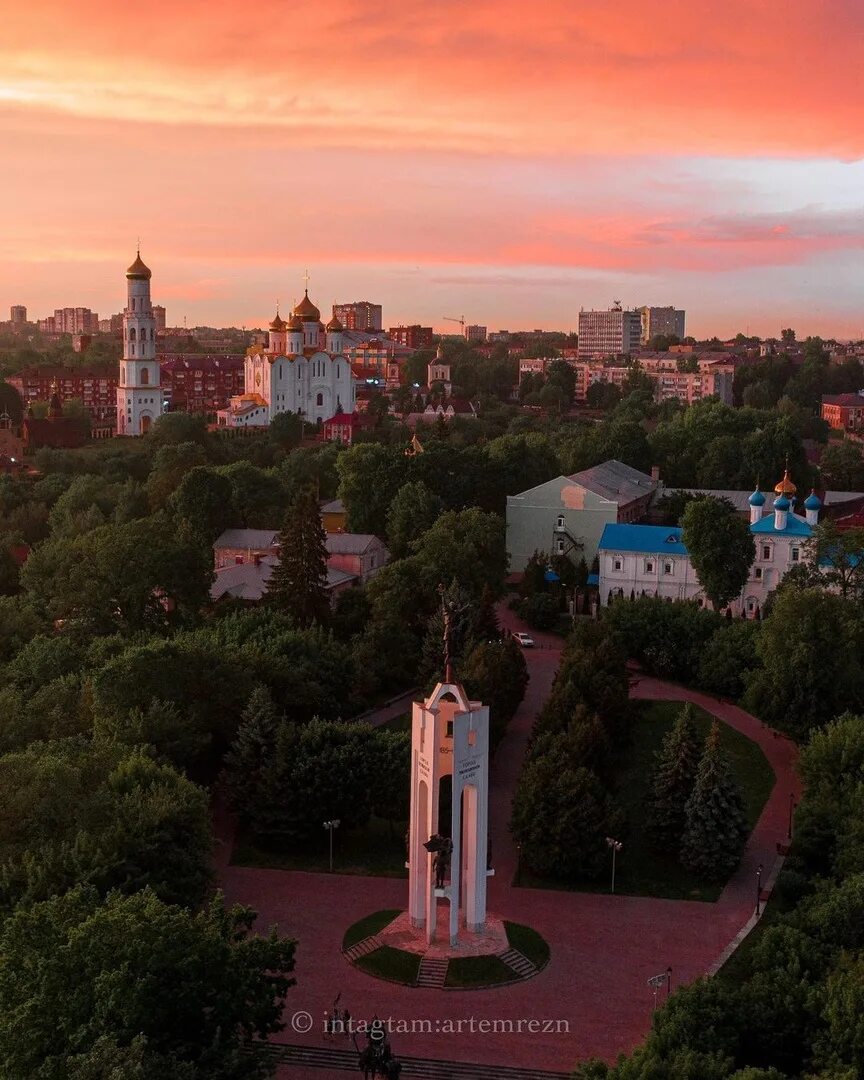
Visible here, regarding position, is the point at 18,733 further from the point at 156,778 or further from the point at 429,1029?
the point at 429,1029

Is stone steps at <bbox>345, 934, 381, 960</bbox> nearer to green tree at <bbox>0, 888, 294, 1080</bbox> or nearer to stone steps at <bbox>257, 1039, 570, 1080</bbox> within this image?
stone steps at <bbox>257, 1039, 570, 1080</bbox>

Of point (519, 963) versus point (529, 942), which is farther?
point (529, 942)

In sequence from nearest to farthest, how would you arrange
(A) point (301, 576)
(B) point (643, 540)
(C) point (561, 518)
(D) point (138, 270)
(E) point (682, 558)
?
(A) point (301, 576)
(E) point (682, 558)
(B) point (643, 540)
(C) point (561, 518)
(D) point (138, 270)

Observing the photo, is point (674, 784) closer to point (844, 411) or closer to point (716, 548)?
point (716, 548)

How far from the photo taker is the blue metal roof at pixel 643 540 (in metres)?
46.4

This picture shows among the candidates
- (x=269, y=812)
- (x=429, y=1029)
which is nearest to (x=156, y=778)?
(x=269, y=812)

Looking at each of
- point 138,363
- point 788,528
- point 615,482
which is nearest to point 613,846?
point 788,528

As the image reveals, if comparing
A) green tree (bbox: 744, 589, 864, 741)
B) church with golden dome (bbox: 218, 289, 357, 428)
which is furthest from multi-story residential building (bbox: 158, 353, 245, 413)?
green tree (bbox: 744, 589, 864, 741)

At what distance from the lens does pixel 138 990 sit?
16.7 meters

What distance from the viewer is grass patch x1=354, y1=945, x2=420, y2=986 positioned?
21.8 meters

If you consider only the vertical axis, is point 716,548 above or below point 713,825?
above

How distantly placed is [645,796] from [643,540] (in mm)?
18989

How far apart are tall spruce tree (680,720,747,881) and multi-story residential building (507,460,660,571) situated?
80.1 ft

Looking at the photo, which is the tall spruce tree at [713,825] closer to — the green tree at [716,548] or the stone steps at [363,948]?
the stone steps at [363,948]
